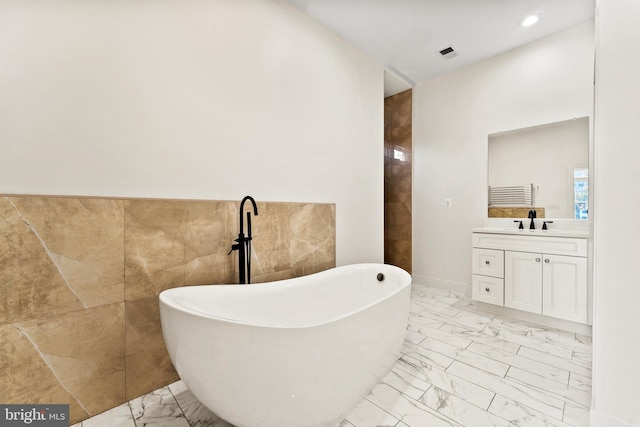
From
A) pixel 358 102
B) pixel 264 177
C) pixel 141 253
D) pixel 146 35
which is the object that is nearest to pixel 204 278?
pixel 141 253

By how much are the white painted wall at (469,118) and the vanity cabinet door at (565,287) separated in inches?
32.3

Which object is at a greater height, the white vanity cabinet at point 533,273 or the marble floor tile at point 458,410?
the white vanity cabinet at point 533,273

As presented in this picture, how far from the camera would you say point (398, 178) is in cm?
358

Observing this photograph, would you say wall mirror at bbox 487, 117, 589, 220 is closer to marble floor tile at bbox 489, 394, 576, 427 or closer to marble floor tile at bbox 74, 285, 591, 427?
marble floor tile at bbox 74, 285, 591, 427

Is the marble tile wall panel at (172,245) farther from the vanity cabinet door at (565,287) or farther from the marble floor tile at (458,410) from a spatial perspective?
the vanity cabinet door at (565,287)

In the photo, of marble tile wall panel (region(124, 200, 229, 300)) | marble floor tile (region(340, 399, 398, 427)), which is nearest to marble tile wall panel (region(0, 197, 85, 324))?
marble tile wall panel (region(124, 200, 229, 300))

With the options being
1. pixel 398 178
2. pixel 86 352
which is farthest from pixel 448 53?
pixel 86 352

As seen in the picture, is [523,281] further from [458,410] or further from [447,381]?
[458,410]

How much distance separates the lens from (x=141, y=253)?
4.44 ft

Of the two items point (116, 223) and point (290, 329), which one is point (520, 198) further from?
point (116, 223)

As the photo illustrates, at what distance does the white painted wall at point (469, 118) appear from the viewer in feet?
7.63

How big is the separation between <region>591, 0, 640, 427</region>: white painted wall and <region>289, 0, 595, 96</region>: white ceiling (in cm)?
126
